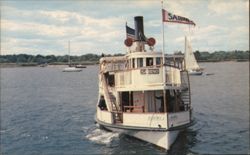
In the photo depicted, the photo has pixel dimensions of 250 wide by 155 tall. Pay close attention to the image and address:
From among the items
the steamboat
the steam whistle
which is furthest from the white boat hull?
the steam whistle

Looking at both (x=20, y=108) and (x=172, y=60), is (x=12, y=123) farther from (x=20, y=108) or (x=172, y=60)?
(x=172, y=60)

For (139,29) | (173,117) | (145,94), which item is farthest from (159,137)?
(139,29)

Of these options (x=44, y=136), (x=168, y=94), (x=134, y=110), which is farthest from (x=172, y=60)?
(x=44, y=136)

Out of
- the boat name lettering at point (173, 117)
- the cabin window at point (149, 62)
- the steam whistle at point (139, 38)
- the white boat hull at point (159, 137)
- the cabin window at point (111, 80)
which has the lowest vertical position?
the white boat hull at point (159, 137)

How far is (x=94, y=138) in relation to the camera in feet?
105

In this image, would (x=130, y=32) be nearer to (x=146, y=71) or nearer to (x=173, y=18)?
(x=146, y=71)

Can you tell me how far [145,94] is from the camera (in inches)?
1197

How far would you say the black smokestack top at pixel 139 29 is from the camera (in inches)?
1316

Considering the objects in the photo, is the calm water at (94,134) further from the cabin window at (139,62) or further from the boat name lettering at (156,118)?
the cabin window at (139,62)

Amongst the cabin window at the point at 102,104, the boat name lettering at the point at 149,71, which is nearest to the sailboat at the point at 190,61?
the cabin window at the point at 102,104

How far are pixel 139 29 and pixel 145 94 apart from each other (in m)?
6.14

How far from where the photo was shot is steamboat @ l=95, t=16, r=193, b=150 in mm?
27562

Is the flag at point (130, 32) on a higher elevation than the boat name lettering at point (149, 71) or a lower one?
higher

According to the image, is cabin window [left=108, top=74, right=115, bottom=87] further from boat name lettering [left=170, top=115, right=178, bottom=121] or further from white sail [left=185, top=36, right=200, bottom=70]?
white sail [left=185, top=36, right=200, bottom=70]
